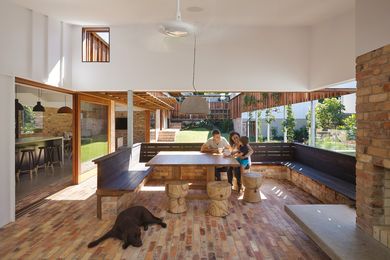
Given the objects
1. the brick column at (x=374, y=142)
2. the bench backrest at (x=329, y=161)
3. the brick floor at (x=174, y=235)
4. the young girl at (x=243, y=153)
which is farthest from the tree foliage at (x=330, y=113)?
the brick column at (x=374, y=142)

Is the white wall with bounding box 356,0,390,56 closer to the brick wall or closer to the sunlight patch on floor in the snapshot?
the sunlight patch on floor

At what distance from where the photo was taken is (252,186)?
4.93 m

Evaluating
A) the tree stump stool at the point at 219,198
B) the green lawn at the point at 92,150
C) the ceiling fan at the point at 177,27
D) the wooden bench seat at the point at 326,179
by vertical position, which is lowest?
the tree stump stool at the point at 219,198

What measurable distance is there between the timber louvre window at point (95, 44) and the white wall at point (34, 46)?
35cm

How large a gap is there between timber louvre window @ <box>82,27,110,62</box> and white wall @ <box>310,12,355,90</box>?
4.89m

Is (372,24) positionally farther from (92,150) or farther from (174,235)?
(92,150)

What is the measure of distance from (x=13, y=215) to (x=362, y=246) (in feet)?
16.0

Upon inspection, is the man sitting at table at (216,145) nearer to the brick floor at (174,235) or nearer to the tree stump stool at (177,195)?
the brick floor at (174,235)

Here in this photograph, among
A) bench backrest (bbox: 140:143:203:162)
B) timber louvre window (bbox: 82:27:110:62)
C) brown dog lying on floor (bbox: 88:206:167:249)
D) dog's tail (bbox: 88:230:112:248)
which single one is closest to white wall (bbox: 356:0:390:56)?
brown dog lying on floor (bbox: 88:206:167:249)

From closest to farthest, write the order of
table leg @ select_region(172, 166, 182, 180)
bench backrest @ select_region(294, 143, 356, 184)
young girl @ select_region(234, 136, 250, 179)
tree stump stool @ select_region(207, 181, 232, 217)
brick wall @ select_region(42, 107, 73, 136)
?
tree stump stool @ select_region(207, 181, 232, 217), bench backrest @ select_region(294, 143, 356, 184), table leg @ select_region(172, 166, 182, 180), young girl @ select_region(234, 136, 250, 179), brick wall @ select_region(42, 107, 73, 136)

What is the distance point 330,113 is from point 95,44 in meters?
7.51

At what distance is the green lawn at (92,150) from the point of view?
23.0 feet

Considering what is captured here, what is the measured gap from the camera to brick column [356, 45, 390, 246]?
98.0 inches

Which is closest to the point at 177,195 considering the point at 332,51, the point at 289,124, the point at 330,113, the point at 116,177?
the point at 116,177
